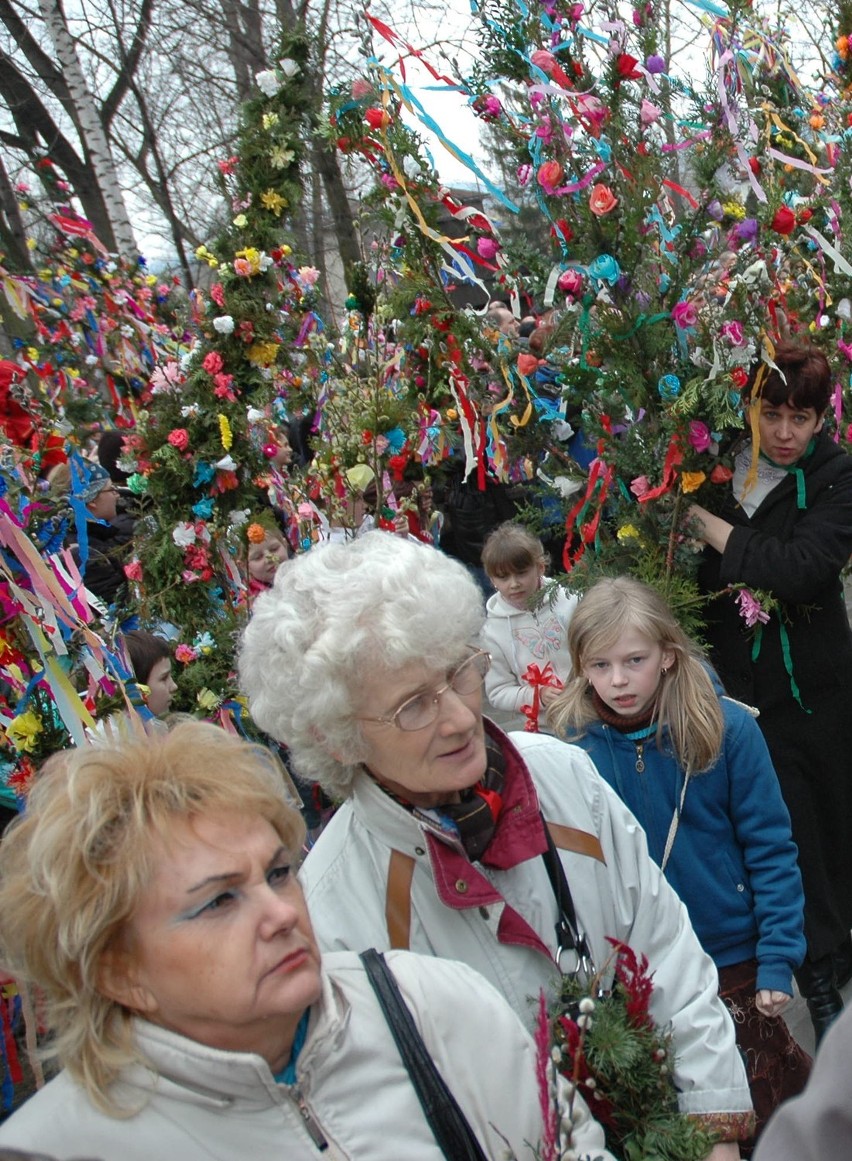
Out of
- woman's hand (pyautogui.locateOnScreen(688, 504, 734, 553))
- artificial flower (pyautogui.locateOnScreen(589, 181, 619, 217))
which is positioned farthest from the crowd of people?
artificial flower (pyautogui.locateOnScreen(589, 181, 619, 217))

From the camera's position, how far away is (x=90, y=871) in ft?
4.38

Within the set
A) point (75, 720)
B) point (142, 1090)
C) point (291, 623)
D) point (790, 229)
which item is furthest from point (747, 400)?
point (142, 1090)

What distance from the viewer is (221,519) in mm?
4289

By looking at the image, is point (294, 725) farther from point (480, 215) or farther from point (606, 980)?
point (480, 215)

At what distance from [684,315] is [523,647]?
1.56 metres

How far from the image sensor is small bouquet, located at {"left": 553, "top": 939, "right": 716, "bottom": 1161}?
1591mm

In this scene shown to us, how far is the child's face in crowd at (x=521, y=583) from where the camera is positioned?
4129mm

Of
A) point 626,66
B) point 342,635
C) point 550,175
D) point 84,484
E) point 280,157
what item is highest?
point 280,157

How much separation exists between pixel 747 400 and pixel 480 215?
1180 millimetres

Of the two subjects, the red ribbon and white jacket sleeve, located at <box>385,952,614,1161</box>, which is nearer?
white jacket sleeve, located at <box>385,952,614,1161</box>

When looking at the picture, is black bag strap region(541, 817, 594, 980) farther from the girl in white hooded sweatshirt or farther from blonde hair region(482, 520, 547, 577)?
blonde hair region(482, 520, 547, 577)

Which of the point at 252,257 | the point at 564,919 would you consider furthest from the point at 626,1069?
the point at 252,257

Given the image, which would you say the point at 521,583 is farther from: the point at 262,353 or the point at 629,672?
the point at 629,672

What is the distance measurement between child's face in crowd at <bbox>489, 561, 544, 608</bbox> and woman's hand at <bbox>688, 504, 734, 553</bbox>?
104 cm
